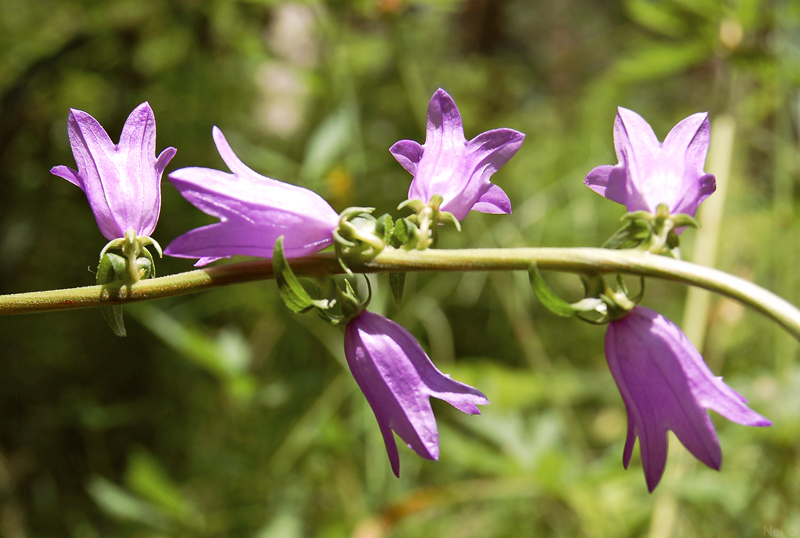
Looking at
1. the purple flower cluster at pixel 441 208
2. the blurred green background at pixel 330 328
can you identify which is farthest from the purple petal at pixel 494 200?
the blurred green background at pixel 330 328

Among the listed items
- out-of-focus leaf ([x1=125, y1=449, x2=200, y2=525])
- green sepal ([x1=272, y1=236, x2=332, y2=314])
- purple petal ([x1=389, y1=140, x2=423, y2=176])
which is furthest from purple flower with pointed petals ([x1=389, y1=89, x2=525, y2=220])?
out-of-focus leaf ([x1=125, y1=449, x2=200, y2=525])

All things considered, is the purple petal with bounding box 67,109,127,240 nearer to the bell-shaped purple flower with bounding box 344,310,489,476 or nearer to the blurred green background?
the bell-shaped purple flower with bounding box 344,310,489,476

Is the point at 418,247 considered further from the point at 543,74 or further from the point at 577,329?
the point at 543,74

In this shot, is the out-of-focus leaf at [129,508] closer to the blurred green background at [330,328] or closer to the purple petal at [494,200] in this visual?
the blurred green background at [330,328]

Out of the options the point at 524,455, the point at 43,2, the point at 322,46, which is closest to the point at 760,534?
the point at 524,455

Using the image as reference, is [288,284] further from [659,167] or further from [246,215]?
[659,167]

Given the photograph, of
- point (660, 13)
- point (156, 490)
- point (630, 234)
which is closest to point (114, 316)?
point (630, 234)
